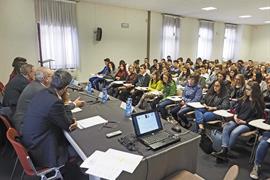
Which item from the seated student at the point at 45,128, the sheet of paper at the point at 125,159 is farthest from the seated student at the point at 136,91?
the sheet of paper at the point at 125,159

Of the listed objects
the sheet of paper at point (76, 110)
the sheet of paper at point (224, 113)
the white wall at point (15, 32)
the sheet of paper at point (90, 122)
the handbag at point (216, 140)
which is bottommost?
the handbag at point (216, 140)

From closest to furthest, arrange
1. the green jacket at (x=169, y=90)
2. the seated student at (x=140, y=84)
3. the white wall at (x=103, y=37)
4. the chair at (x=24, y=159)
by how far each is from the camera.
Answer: the chair at (x=24, y=159) → the green jacket at (x=169, y=90) → the seated student at (x=140, y=84) → the white wall at (x=103, y=37)

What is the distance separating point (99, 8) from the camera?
7727 millimetres

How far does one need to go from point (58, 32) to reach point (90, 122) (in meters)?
5.50

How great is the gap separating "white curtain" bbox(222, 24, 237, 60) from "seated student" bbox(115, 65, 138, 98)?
8534 mm

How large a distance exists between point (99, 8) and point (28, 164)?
272 inches

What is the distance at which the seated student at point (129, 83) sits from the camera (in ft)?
18.3

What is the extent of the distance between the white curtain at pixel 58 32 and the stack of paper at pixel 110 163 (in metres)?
5.97

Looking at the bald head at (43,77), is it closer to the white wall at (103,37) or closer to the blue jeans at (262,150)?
the blue jeans at (262,150)

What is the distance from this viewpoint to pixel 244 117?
3.10m

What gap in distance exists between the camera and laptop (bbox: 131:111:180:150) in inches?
69.3

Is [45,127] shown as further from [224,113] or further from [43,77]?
[224,113]

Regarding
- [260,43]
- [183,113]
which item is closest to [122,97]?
[183,113]

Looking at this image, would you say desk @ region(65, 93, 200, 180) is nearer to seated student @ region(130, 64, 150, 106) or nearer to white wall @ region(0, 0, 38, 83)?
seated student @ region(130, 64, 150, 106)
